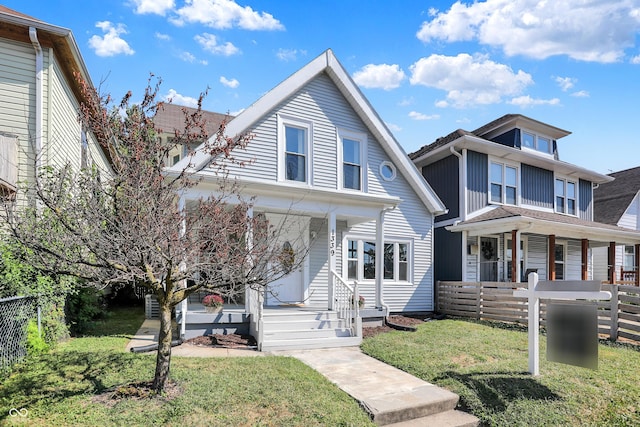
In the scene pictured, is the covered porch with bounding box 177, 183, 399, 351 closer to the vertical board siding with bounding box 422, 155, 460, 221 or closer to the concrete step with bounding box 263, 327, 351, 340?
the concrete step with bounding box 263, 327, 351, 340

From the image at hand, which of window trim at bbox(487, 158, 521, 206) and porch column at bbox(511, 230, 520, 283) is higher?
window trim at bbox(487, 158, 521, 206)

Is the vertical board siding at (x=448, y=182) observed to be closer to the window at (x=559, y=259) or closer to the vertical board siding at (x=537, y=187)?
the vertical board siding at (x=537, y=187)

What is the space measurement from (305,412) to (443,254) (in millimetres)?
11192

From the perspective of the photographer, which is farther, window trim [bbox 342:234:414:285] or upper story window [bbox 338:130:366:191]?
window trim [bbox 342:234:414:285]

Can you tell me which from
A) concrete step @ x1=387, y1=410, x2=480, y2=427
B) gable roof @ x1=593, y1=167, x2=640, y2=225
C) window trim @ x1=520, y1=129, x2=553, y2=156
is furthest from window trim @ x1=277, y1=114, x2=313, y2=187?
gable roof @ x1=593, y1=167, x2=640, y2=225

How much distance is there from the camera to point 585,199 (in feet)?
59.1

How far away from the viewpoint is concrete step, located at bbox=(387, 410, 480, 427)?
4801 mm

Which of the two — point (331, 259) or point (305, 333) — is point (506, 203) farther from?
point (305, 333)

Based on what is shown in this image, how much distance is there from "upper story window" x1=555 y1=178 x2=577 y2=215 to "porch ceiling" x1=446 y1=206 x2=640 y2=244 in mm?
1605

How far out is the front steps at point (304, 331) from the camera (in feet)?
26.2

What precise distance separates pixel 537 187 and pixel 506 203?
217 cm

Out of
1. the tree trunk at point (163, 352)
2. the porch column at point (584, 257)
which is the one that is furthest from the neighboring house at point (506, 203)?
the tree trunk at point (163, 352)

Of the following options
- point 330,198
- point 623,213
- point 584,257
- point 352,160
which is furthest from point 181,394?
point 623,213

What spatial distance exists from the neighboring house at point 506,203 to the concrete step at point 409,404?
8491 mm
